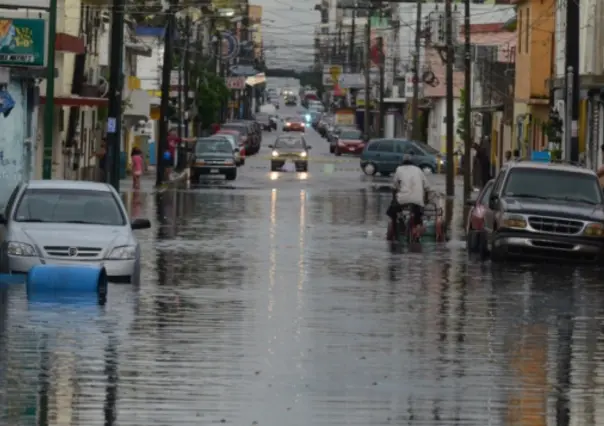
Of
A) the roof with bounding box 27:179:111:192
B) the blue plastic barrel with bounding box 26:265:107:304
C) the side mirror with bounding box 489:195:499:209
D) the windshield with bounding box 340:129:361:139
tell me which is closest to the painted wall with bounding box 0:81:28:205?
the side mirror with bounding box 489:195:499:209

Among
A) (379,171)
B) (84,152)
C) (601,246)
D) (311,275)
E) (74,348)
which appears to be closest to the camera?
(74,348)

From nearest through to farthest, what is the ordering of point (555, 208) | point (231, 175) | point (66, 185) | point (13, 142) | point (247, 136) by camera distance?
point (66, 185)
point (555, 208)
point (13, 142)
point (231, 175)
point (247, 136)

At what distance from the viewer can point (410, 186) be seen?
35.3 m

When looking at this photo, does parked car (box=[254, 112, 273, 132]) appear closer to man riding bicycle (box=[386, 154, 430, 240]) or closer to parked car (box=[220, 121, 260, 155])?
parked car (box=[220, 121, 260, 155])

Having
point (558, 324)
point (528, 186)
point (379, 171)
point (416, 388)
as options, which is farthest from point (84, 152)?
point (416, 388)

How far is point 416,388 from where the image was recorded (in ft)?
47.5

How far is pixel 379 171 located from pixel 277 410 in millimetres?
66996

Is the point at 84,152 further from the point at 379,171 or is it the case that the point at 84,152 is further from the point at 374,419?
the point at 374,419

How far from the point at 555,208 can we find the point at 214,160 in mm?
41030

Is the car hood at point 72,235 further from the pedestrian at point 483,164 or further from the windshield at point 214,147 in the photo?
the windshield at point 214,147

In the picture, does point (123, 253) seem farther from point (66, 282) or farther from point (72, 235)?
point (66, 282)

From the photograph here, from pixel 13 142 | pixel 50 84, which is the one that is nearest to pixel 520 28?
pixel 13 142

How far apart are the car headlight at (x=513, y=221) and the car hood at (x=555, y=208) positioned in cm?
12

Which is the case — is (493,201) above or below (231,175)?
above
